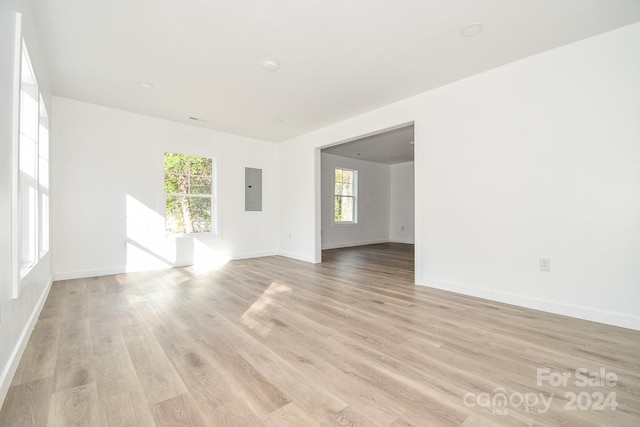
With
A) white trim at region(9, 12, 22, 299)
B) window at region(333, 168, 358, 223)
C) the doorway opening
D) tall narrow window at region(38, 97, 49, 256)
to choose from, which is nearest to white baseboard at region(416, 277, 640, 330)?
the doorway opening

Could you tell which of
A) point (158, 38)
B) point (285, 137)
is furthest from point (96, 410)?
point (285, 137)

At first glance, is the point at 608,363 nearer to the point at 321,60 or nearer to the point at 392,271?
the point at 392,271

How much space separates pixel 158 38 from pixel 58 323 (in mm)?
2728

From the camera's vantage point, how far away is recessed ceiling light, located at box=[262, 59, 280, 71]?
292 centimetres

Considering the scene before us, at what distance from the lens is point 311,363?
5.89 feet

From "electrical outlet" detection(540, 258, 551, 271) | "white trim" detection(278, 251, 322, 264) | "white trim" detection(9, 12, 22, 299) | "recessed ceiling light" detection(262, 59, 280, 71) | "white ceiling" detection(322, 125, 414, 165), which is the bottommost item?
"white trim" detection(278, 251, 322, 264)

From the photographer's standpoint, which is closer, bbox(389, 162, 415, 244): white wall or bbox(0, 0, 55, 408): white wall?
bbox(0, 0, 55, 408): white wall

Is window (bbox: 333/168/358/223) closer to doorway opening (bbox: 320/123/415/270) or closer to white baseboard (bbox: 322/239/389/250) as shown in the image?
doorway opening (bbox: 320/123/415/270)

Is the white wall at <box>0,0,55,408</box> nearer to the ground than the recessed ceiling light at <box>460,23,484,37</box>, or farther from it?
nearer to the ground

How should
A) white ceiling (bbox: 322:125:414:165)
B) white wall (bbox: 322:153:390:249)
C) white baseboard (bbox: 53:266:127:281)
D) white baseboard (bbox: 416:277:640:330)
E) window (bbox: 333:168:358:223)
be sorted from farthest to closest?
window (bbox: 333:168:358:223) → white wall (bbox: 322:153:390:249) → white ceiling (bbox: 322:125:414:165) → white baseboard (bbox: 53:266:127:281) → white baseboard (bbox: 416:277:640:330)

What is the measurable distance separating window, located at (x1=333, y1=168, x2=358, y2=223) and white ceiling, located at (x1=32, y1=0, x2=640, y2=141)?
13.0ft

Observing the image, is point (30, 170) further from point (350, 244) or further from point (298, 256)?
point (350, 244)

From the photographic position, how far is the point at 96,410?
136 cm

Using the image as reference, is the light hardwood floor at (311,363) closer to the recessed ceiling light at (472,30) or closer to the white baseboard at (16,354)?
the white baseboard at (16,354)
